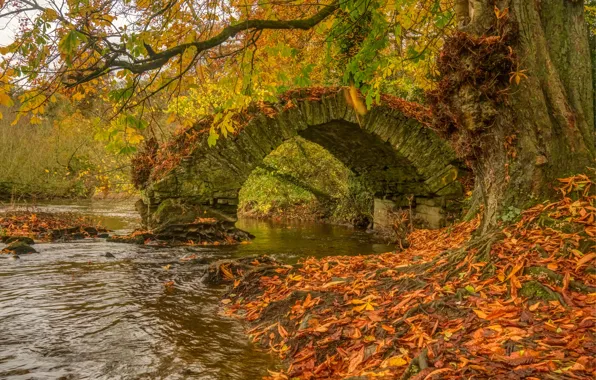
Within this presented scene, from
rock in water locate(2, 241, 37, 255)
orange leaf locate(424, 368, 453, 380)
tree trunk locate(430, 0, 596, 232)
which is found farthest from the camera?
rock in water locate(2, 241, 37, 255)

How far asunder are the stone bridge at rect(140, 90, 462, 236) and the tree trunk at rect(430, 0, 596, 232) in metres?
5.85

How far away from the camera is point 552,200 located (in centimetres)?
378

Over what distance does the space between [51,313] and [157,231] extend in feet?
17.8

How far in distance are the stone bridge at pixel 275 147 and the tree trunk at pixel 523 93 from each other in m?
5.85

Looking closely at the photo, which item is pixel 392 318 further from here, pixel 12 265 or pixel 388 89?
pixel 388 89

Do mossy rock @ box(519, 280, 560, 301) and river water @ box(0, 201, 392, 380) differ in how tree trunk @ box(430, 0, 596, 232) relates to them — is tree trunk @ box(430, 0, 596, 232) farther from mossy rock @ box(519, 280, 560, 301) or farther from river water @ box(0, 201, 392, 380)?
river water @ box(0, 201, 392, 380)

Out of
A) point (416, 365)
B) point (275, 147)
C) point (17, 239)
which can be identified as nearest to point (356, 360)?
point (416, 365)

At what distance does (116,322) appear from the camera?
4.44m

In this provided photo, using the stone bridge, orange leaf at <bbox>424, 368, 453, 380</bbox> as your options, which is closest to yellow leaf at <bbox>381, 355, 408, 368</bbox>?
→ orange leaf at <bbox>424, 368, 453, 380</bbox>

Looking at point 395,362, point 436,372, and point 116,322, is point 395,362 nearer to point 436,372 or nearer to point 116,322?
point 436,372

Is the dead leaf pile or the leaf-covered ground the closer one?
the leaf-covered ground

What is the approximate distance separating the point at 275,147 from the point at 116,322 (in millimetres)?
6296

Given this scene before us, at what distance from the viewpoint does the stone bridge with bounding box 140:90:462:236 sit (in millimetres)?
9867

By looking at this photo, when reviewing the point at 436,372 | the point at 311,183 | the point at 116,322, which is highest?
the point at 311,183
